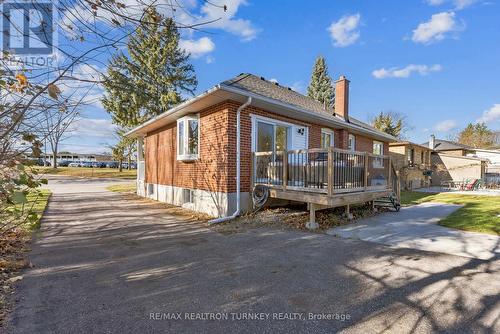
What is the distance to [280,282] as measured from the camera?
12.3 ft

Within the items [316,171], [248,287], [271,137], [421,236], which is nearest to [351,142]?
[271,137]

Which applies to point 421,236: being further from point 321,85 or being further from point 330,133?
point 321,85

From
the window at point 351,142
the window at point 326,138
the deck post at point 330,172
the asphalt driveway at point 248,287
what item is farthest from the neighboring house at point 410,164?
the asphalt driveway at point 248,287

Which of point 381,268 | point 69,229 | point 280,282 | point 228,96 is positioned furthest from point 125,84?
point 69,229

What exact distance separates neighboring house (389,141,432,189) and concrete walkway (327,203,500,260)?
47.9ft

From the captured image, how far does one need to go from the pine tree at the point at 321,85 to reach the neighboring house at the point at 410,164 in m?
17.0

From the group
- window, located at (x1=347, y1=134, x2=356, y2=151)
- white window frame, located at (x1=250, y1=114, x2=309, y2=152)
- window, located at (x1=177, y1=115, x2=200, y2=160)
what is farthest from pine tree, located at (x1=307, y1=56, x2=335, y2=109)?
window, located at (x1=177, y1=115, x2=200, y2=160)

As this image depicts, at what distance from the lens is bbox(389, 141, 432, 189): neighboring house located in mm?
21812

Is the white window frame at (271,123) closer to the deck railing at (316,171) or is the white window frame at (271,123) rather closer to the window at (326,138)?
the deck railing at (316,171)

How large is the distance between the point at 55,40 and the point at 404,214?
1061 centimetres

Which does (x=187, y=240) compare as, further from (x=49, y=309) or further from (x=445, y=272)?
(x=445, y=272)

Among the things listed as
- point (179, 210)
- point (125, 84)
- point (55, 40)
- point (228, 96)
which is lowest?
point (179, 210)

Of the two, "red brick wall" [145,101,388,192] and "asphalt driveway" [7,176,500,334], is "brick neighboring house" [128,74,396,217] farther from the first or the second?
"asphalt driveway" [7,176,500,334]

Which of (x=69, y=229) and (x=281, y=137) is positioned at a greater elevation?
(x=281, y=137)
